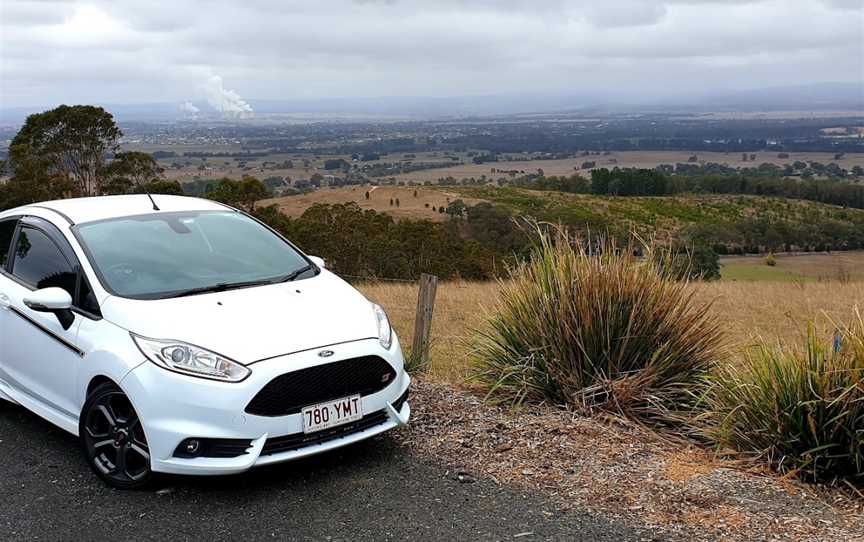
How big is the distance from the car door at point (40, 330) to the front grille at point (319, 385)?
49.8 inches

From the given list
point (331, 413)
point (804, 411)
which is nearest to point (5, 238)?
point (331, 413)

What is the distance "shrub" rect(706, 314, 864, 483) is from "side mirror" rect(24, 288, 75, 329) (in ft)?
13.1

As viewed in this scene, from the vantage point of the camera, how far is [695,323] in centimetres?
598

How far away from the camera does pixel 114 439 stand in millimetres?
4457

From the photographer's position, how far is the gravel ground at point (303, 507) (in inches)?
156

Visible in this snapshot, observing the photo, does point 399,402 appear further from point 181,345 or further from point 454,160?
point 454,160

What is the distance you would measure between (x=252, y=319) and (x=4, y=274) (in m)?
2.33

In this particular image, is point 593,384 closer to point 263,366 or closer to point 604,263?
point 604,263

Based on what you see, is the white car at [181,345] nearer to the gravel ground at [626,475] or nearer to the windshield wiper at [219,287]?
the windshield wiper at [219,287]

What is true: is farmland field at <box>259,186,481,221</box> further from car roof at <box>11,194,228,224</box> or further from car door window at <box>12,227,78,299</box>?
car door window at <box>12,227,78,299</box>

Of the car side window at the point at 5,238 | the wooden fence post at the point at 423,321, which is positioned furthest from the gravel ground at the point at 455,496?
the wooden fence post at the point at 423,321

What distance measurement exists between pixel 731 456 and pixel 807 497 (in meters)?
0.64

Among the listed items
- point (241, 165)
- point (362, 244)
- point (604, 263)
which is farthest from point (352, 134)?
point (604, 263)

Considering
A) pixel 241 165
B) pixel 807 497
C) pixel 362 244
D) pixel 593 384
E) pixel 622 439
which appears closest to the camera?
pixel 807 497
